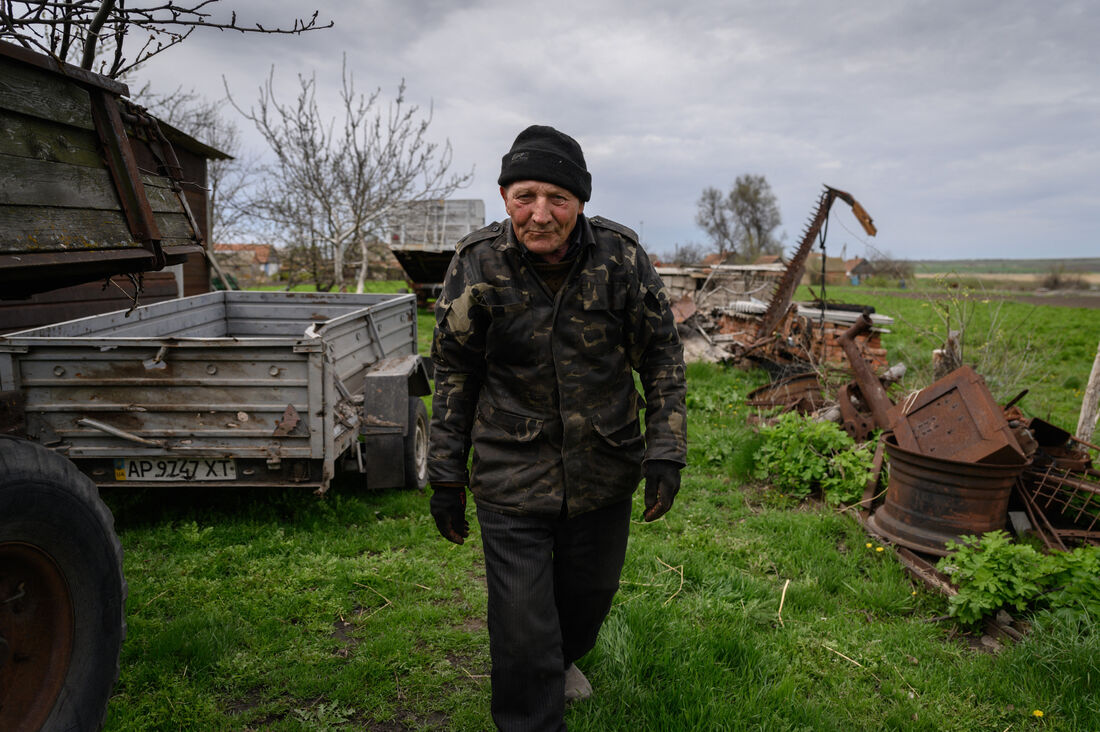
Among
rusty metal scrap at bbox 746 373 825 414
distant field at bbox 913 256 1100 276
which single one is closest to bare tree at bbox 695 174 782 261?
distant field at bbox 913 256 1100 276

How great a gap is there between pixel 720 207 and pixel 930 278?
5262cm

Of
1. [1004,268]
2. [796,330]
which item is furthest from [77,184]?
[1004,268]

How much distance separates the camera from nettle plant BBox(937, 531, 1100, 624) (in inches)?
128

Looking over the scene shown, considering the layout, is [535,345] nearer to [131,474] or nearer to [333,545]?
[333,545]

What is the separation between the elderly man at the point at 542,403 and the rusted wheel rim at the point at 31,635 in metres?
1.17

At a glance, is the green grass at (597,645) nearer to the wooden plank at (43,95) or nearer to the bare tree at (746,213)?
the wooden plank at (43,95)

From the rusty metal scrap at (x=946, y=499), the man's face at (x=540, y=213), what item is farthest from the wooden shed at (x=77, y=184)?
the rusty metal scrap at (x=946, y=499)

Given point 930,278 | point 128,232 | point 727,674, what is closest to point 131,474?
point 128,232

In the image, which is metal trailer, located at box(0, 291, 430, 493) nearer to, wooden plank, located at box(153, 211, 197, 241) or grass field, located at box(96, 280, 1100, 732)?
grass field, located at box(96, 280, 1100, 732)

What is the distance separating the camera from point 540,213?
7.10 ft

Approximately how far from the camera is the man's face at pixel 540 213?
2.18 m

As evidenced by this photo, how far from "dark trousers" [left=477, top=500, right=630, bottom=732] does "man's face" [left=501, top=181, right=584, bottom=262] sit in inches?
37.3

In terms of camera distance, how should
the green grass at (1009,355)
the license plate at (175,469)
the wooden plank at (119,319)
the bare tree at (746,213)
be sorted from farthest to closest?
1. the bare tree at (746,213)
2. the green grass at (1009,355)
3. the wooden plank at (119,319)
4. the license plate at (175,469)

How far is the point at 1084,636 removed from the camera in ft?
9.93
